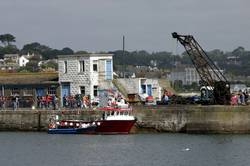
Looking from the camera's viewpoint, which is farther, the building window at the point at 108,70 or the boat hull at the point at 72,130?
the building window at the point at 108,70

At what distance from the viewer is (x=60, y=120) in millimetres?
68750

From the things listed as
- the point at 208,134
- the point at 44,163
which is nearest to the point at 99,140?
the point at 208,134

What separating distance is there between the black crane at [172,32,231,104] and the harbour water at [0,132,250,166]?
Answer: 6212 mm

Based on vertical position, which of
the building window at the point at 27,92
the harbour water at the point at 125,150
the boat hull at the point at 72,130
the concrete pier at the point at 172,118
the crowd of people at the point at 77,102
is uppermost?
the building window at the point at 27,92

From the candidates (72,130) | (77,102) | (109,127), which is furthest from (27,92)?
(109,127)

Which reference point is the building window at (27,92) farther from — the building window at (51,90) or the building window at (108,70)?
the building window at (108,70)

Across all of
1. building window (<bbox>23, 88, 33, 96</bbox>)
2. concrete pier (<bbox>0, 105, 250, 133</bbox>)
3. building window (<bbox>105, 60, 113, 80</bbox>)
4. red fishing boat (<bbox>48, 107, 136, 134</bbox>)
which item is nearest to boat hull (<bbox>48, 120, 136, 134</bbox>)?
red fishing boat (<bbox>48, 107, 136, 134</bbox>)

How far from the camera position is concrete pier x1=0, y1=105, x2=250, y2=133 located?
63656 millimetres

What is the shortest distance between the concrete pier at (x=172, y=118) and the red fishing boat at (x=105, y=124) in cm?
109

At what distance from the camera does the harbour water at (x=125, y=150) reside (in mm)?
50969

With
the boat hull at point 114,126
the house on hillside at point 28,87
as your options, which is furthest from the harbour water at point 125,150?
the house on hillside at point 28,87

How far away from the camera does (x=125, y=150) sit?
56.1 metres

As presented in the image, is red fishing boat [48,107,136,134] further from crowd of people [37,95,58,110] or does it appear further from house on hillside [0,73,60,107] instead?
house on hillside [0,73,60,107]

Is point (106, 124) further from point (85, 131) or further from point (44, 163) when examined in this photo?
point (44, 163)
